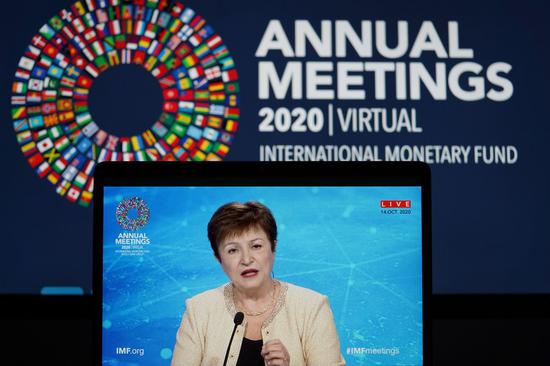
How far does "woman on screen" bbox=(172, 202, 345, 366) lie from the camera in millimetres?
678

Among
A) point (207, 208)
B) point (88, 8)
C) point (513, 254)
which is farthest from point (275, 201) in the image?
point (88, 8)

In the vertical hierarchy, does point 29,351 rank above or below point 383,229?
below

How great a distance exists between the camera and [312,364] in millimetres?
683

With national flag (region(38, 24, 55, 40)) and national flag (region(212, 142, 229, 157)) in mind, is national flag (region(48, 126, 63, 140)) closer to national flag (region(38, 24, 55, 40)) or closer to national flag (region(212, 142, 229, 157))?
national flag (region(38, 24, 55, 40))

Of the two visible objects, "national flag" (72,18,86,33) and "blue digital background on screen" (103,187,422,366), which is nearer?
"blue digital background on screen" (103,187,422,366)

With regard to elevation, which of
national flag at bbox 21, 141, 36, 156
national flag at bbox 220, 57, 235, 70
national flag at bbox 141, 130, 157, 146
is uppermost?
national flag at bbox 220, 57, 235, 70

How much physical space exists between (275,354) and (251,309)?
58 millimetres

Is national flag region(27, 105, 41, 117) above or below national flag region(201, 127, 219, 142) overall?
above

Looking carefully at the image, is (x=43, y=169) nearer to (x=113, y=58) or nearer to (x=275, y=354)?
(x=113, y=58)

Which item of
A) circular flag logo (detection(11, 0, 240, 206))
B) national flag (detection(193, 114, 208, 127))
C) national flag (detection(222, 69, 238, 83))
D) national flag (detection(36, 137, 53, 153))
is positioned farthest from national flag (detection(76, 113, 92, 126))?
national flag (detection(222, 69, 238, 83))

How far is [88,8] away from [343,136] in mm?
873

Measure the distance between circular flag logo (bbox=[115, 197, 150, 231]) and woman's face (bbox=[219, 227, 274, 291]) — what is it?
0.31ft

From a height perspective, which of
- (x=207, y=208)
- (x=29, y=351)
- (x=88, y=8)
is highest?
(x=88, y=8)

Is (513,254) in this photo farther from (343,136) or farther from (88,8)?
(88,8)
